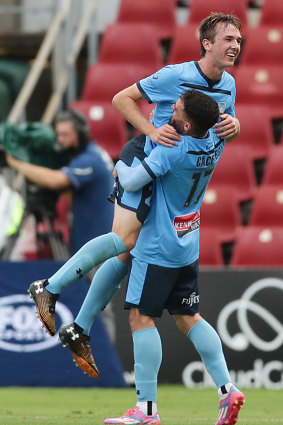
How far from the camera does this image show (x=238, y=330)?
873 cm

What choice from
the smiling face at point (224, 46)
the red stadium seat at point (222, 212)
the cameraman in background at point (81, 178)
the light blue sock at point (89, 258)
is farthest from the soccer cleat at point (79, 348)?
the red stadium seat at point (222, 212)

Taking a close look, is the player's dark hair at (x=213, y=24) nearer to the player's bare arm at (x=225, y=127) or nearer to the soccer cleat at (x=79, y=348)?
the player's bare arm at (x=225, y=127)

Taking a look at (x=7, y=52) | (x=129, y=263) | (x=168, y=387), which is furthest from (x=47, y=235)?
(x=7, y=52)

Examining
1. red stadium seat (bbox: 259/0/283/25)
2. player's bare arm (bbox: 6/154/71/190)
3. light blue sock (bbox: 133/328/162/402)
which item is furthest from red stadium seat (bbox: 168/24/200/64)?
light blue sock (bbox: 133/328/162/402)

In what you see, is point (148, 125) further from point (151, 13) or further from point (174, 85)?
point (151, 13)

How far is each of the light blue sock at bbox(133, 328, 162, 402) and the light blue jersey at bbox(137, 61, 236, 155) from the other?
99 centimetres

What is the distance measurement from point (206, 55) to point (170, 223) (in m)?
0.90

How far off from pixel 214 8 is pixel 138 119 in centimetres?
712

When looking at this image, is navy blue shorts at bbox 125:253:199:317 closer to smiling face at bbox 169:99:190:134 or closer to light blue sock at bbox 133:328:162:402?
light blue sock at bbox 133:328:162:402

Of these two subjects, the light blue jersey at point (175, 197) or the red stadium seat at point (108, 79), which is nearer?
the light blue jersey at point (175, 197)

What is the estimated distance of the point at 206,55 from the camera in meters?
5.75

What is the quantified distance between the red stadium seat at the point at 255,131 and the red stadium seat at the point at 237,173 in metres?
0.28

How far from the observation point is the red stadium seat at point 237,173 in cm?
1102

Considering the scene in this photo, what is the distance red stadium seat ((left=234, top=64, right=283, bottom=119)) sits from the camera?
1190 centimetres
